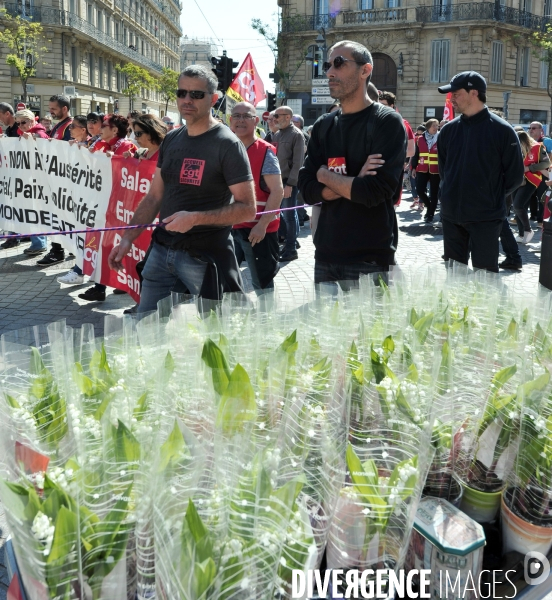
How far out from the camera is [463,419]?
1.61 meters

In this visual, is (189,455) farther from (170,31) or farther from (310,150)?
(170,31)

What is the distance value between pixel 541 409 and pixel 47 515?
108 centimetres

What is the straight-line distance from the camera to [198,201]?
369 cm

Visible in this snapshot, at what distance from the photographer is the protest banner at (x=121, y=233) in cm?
613

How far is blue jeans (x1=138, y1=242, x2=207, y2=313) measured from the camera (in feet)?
12.2

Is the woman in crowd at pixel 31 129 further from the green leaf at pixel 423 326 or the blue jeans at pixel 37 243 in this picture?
the green leaf at pixel 423 326

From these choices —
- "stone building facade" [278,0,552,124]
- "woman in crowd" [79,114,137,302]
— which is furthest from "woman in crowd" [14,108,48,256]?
"stone building facade" [278,0,552,124]

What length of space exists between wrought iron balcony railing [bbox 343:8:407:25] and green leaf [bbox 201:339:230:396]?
47.6 m

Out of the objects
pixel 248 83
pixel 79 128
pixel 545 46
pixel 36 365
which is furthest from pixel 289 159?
pixel 545 46

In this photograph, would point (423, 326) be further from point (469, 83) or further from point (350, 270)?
point (469, 83)

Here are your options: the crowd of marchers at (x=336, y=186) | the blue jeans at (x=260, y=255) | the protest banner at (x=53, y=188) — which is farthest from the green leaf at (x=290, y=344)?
the protest banner at (x=53, y=188)

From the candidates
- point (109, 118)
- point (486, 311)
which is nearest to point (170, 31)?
point (109, 118)

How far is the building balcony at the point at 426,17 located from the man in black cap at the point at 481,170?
4300cm

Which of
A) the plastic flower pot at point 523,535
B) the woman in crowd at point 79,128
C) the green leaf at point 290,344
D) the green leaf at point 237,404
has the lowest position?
the plastic flower pot at point 523,535
